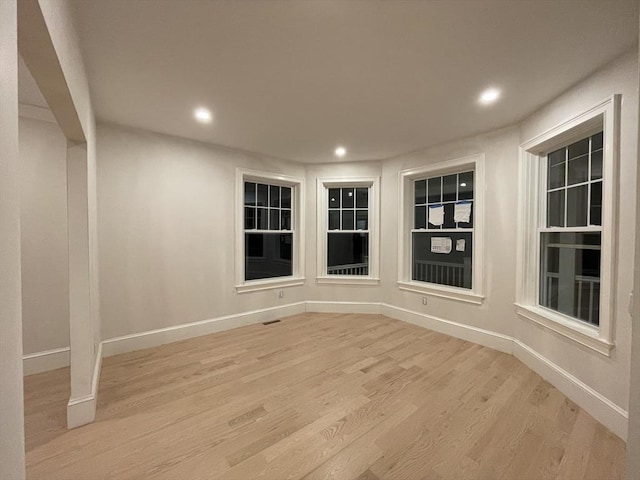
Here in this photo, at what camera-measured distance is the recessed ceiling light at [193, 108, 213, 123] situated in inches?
102

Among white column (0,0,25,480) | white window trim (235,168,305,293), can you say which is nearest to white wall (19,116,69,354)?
white window trim (235,168,305,293)

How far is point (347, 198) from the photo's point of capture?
4.59 m

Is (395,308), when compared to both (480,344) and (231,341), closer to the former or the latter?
(480,344)

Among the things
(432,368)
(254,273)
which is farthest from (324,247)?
(432,368)

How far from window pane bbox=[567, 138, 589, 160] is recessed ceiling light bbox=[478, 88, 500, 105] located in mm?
806

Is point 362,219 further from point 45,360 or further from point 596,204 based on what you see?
point 45,360

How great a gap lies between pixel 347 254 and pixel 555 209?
279 cm

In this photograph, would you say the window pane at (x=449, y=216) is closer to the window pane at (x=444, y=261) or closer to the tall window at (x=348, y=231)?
the window pane at (x=444, y=261)

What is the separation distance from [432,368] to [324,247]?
95.1 inches

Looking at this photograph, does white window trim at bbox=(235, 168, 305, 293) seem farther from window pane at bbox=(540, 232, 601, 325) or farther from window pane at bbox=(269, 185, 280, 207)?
window pane at bbox=(540, 232, 601, 325)

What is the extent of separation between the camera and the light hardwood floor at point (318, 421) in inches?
61.2

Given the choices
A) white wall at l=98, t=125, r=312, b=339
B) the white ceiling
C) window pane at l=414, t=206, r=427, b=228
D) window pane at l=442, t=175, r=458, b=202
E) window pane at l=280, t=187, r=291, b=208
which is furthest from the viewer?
window pane at l=280, t=187, r=291, b=208

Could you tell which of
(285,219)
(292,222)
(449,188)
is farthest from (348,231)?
(449,188)

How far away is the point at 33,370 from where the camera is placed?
256 centimetres
